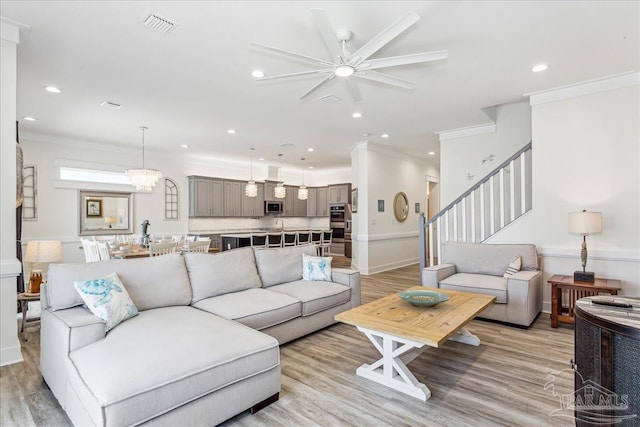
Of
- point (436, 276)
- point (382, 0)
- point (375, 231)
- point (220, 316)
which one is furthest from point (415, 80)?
point (375, 231)

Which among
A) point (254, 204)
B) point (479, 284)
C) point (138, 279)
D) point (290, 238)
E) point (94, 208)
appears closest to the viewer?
point (138, 279)

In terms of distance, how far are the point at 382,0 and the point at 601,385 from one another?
8.55 feet

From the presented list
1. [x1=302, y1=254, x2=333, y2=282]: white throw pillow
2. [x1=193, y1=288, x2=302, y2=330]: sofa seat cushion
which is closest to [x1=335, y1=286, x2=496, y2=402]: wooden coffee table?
[x1=193, y1=288, x2=302, y2=330]: sofa seat cushion

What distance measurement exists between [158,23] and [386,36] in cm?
181

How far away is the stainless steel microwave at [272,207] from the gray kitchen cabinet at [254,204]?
122 millimetres

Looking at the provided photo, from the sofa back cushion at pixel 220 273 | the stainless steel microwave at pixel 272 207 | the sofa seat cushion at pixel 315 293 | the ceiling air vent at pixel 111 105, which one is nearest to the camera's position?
the sofa back cushion at pixel 220 273

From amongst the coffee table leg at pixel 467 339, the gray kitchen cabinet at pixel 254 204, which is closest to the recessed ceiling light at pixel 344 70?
the coffee table leg at pixel 467 339

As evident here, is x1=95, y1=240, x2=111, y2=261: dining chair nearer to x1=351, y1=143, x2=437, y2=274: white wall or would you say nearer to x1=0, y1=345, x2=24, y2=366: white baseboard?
x1=0, y1=345, x2=24, y2=366: white baseboard

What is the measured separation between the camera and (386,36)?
7.38ft

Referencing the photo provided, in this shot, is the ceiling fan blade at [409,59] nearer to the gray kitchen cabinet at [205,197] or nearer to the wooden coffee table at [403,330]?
the wooden coffee table at [403,330]

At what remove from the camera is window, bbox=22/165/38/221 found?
19.4ft

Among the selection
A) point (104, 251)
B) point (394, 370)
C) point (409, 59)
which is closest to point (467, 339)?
point (394, 370)

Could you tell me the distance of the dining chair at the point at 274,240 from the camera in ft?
A: 24.4

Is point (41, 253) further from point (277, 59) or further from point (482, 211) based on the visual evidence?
point (482, 211)
